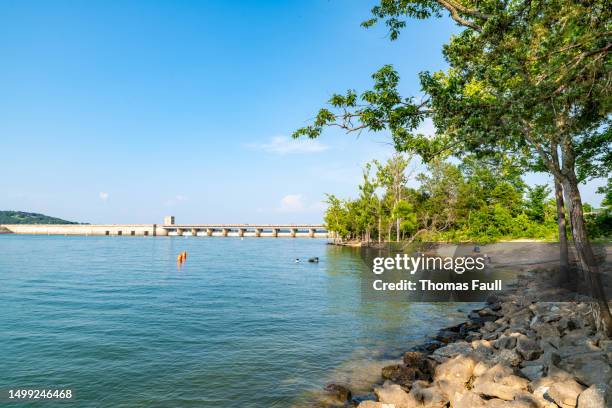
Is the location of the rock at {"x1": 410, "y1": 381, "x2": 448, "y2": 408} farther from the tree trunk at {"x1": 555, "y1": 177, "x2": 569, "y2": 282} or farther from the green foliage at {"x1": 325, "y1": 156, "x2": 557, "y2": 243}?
the green foliage at {"x1": 325, "y1": 156, "x2": 557, "y2": 243}

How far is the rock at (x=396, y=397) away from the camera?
9.94 m

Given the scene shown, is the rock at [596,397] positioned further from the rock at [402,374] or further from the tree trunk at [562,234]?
the tree trunk at [562,234]

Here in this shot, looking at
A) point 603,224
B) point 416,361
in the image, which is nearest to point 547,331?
point 416,361

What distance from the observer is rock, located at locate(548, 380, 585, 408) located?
25.9 ft

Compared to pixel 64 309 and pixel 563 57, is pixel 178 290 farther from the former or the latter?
pixel 563 57

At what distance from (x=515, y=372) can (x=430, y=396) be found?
2280 millimetres

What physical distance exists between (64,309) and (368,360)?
20.7 meters

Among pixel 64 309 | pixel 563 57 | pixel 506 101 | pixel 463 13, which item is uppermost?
pixel 463 13

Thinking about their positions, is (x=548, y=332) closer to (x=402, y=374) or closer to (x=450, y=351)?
(x=450, y=351)

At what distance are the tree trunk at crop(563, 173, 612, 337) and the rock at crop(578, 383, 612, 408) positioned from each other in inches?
164

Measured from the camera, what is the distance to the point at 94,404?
1162 cm

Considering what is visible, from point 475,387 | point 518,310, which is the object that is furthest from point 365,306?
point 475,387

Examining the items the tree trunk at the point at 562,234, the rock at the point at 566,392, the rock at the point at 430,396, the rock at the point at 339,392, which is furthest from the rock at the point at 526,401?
the tree trunk at the point at 562,234

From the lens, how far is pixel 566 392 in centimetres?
805
